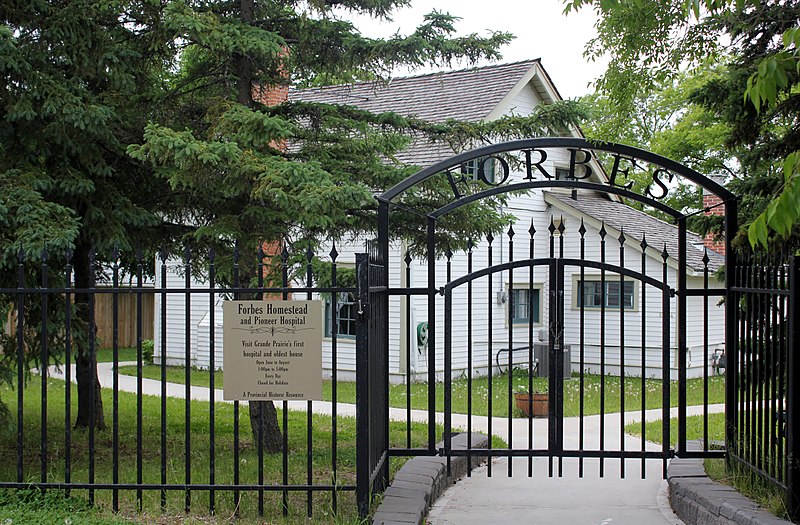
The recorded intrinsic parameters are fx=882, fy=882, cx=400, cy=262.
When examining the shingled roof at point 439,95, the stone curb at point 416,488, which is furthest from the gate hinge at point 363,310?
the shingled roof at point 439,95

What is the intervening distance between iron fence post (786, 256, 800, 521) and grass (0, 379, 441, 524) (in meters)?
3.14

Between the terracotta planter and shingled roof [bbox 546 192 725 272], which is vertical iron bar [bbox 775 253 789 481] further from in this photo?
shingled roof [bbox 546 192 725 272]

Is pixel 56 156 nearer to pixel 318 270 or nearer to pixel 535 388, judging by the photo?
pixel 318 270

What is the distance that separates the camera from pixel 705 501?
6875 millimetres

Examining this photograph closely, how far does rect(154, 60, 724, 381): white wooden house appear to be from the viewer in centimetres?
1933

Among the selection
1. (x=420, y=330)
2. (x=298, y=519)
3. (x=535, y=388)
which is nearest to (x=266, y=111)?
(x=298, y=519)

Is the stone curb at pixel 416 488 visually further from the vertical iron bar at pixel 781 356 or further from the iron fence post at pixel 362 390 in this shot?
the vertical iron bar at pixel 781 356

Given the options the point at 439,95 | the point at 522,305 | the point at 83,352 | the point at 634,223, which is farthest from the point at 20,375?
the point at 634,223

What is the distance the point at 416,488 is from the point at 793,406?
3034mm

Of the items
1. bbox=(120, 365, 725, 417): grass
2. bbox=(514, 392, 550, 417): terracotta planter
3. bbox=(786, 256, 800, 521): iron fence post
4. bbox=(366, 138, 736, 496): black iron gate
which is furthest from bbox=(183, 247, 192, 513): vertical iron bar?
bbox=(120, 365, 725, 417): grass

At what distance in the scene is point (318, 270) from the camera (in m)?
9.05

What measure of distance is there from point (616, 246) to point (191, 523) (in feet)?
53.9

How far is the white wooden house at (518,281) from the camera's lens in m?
19.3

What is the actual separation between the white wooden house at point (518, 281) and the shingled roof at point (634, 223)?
6 centimetres
